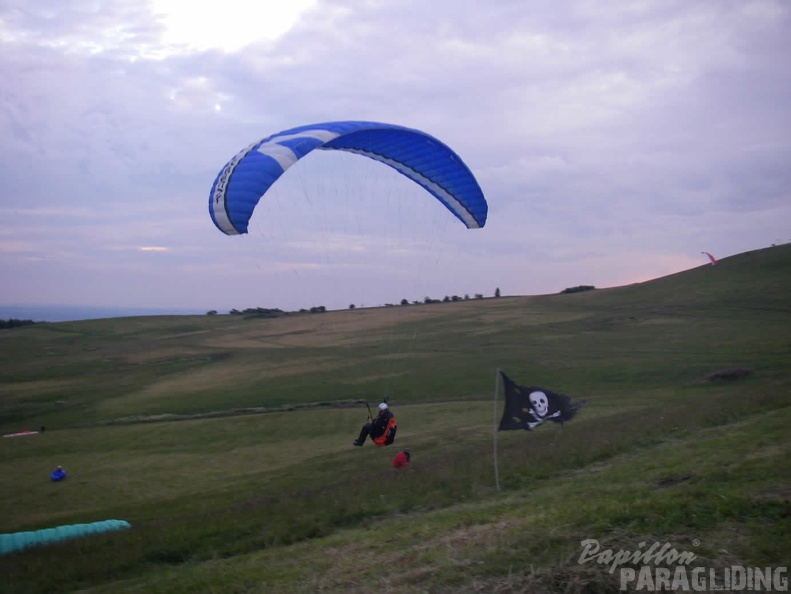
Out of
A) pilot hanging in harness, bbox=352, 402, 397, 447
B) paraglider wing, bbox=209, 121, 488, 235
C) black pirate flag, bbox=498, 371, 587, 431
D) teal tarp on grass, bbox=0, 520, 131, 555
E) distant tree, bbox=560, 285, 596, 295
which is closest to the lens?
teal tarp on grass, bbox=0, 520, 131, 555

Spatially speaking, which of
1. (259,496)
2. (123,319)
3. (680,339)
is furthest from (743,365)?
(123,319)

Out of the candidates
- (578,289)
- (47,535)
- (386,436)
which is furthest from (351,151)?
(578,289)

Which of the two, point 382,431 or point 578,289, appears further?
point 578,289

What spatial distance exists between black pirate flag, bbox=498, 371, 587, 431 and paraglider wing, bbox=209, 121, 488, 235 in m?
6.82

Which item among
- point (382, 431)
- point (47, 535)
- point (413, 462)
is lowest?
point (47, 535)

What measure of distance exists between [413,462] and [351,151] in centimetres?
825

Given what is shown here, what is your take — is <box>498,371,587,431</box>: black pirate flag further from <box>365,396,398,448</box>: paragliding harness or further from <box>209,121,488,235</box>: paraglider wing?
<box>209,121,488,235</box>: paraglider wing

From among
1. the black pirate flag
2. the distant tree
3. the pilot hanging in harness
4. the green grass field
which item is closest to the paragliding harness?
the pilot hanging in harness

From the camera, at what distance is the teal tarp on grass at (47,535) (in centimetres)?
1175

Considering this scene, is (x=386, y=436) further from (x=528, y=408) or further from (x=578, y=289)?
(x=578, y=289)

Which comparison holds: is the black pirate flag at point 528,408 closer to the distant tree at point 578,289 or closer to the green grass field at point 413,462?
the green grass field at point 413,462

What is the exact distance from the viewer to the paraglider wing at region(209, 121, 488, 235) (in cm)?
1488

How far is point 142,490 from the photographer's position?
1831cm

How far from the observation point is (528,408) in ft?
40.4
